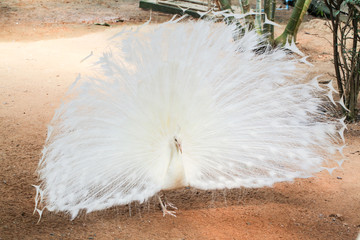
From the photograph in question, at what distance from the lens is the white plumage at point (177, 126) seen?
265 cm

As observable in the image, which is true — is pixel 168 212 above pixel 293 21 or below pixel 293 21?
below

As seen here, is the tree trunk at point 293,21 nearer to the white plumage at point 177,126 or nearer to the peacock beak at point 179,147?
the white plumage at point 177,126

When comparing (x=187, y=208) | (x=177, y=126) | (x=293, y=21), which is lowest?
(x=187, y=208)

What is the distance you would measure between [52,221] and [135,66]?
125 centimetres

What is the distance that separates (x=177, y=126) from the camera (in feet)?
8.86

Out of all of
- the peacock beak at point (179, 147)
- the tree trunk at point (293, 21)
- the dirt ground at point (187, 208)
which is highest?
the tree trunk at point (293, 21)

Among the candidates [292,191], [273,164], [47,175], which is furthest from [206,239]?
[47,175]

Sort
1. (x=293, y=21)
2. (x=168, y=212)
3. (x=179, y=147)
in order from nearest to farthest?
(x=179, y=147)
(x=168, y=212)
(x=293, y=21)

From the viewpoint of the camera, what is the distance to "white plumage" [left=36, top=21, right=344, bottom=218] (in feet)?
8.71

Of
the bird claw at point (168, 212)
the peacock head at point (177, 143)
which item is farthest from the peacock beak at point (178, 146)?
the bird claw at point (168, 212)

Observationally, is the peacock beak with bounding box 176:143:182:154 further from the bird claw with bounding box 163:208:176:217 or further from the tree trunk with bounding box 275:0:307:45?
the tree trunk with bounding box 275:0:307:45

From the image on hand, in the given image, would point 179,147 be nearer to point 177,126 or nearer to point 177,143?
point 177,143

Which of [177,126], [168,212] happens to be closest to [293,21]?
[177,126]

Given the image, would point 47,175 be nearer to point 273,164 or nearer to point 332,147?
point 273,164
